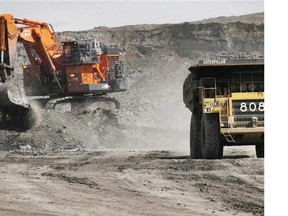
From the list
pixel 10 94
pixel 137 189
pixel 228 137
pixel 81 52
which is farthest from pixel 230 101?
pixel 81 52

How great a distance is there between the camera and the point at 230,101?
36.9 feet

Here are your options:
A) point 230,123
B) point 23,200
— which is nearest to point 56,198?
point 23,200

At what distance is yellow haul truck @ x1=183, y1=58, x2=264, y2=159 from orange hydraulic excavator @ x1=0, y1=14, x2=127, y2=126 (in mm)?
10541

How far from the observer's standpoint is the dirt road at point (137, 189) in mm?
6438

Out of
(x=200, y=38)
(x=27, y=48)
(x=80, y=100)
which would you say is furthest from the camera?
(x=200, y=38)

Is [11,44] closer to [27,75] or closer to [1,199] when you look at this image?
[27,75]

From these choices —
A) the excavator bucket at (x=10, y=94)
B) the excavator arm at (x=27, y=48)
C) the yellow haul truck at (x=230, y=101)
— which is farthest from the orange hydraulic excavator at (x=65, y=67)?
the yellow haul truck at (x=230, y=101)

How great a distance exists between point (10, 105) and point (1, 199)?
12.0m

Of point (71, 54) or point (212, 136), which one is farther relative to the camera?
point (71, 54)

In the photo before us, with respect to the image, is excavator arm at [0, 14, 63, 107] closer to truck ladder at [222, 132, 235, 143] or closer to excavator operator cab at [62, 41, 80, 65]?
excavator operator cab at [62, 41, 80, 65]

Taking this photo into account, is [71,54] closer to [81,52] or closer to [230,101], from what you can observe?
[81,52]

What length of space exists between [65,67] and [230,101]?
42.0 ft

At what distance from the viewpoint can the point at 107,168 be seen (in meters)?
11.1

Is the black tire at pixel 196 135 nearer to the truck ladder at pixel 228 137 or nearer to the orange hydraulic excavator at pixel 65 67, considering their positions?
the truck ladder at pixel 228 137
